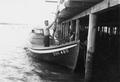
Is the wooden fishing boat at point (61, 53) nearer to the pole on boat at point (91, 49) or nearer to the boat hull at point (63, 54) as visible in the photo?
the boat hull at point (63, 54)


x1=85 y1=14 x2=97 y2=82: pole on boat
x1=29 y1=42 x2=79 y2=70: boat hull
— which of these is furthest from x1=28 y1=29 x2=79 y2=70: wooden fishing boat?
x1=85 y1=14 x2=97 y2=82: pole on boat

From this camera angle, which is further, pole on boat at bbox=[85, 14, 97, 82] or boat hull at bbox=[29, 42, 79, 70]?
boat hull at bbox=[29, 42, 79, 70]

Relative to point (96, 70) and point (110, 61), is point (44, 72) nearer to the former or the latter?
point (96, 70)

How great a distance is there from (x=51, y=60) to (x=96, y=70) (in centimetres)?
301

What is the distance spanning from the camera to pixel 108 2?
7699 mm

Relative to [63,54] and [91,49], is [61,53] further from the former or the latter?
[91,49]

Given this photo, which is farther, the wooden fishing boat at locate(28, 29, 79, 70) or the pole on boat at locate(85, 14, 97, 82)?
the wooden fishing boat at locate(28, 29, 79, 70)

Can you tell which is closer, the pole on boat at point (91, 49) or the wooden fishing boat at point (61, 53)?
the pole on boat at point (91, 49)

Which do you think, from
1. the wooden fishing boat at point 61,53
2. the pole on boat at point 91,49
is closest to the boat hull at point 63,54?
the wooden fishing boat at point 61,53

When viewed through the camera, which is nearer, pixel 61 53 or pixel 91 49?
pixel 91 49

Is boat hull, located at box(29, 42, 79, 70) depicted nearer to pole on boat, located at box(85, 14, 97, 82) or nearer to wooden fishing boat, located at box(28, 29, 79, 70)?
wooden fishing boat, located at box(28, 29, 79, 70)

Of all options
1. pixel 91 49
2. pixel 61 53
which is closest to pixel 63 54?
pixel 61 53

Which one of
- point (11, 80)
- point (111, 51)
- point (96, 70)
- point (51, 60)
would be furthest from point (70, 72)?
point (111, 51)

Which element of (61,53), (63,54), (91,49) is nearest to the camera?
(91,49)
